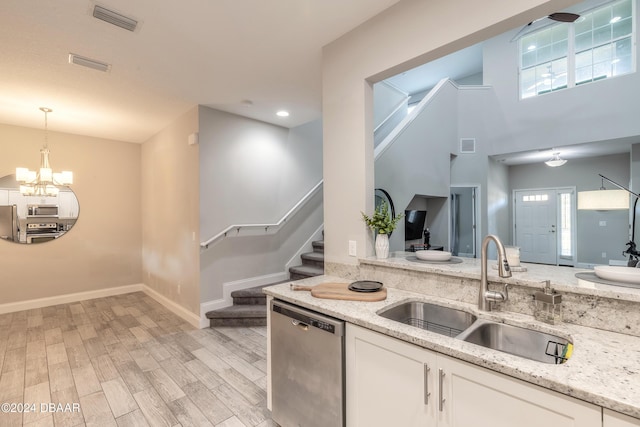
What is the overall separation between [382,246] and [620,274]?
1216mm

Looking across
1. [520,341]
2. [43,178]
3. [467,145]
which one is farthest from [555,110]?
[43,178]

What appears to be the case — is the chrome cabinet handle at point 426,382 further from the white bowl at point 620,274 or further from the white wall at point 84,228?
the white wall at point 84,228

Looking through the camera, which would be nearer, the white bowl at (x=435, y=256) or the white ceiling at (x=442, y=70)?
the white bowl at (x=435, y=256)

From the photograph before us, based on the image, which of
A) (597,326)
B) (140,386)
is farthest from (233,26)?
(140,386)

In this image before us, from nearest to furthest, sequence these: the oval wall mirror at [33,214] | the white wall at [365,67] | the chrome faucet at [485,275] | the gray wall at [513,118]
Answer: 1. the chrome faucet at [485,275]
2. the white wall at [365,67]
3. the oval wall mirror at [33,214]
4. the gray wall at [513,118]

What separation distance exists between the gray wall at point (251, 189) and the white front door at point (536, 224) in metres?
6.89

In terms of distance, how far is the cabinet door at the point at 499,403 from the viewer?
0.89m

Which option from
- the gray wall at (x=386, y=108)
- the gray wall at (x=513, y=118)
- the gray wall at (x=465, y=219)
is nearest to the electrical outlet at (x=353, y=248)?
the gray wall at (x=386, y=108)

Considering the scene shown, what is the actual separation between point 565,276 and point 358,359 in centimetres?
116

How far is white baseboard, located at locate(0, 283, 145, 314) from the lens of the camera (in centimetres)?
430

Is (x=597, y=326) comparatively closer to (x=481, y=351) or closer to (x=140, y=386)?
(x=481, y=351)

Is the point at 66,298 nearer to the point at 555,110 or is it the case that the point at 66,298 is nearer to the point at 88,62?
the point at 88,62

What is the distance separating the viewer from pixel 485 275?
4.92ft

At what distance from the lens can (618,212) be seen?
7.16m
